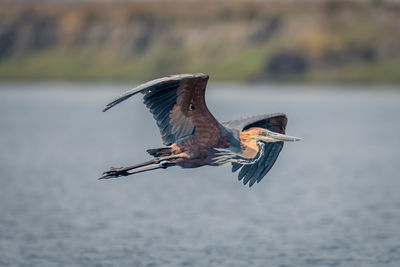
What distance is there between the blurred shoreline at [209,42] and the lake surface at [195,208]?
69.3 meters

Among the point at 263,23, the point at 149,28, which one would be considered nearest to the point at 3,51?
the point at 149,28

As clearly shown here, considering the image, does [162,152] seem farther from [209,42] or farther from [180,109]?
[209,42]

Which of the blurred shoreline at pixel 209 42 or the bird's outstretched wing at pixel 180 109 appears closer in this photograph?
the bird's outstretched wing at pixel 180 109

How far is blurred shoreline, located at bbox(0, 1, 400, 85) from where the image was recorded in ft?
363

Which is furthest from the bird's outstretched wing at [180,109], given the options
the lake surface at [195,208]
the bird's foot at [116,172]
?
the lake surface at [195,208]

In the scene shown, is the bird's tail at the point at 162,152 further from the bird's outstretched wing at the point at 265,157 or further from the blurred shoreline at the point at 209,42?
Answer: the blurred shoreline at the point at 209,42

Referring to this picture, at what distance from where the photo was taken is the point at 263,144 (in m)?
13.1

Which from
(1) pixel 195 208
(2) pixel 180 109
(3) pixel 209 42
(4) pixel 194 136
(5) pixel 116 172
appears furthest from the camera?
(3) pixel 209 42

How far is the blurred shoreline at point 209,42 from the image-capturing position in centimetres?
11062

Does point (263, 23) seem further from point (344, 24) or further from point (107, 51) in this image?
point (107, 51)

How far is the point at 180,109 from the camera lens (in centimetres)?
1281

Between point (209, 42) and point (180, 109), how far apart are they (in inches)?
5412

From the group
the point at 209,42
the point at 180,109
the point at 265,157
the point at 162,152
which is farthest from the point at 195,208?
the point at 209,42

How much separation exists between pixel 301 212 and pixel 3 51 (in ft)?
450
